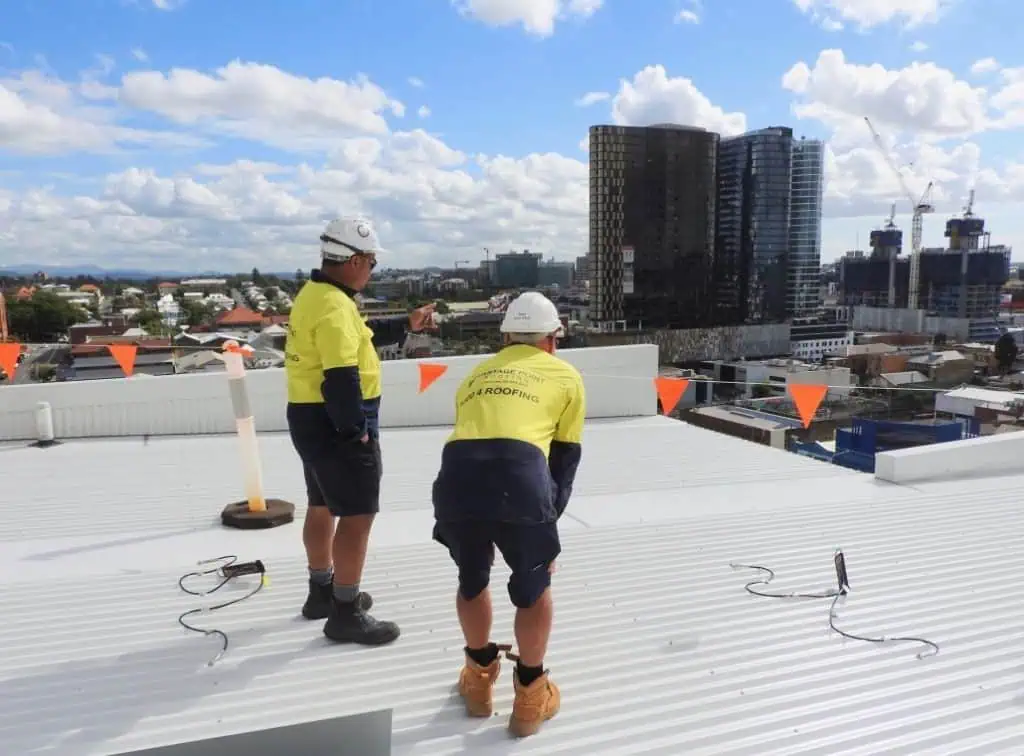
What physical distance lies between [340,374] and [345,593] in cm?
88

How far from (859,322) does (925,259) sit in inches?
505

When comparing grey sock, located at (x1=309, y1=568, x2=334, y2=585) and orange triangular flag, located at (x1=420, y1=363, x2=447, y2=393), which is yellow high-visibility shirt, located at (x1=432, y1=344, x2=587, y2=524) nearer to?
grey sock, located at (x1=309, y1=568, x2=334, y2=585)

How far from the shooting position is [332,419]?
2.65 m

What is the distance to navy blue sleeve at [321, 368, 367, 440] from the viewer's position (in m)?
2.63

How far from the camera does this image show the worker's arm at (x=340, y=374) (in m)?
2.63

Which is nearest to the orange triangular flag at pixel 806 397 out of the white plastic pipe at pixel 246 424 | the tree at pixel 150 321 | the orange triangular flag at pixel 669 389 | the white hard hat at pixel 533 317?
the orange triangular flag at pixel 669 389

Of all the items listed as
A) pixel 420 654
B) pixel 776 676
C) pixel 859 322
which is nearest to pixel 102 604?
pixel 420 654

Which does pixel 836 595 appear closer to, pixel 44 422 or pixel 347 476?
pixel 347 476

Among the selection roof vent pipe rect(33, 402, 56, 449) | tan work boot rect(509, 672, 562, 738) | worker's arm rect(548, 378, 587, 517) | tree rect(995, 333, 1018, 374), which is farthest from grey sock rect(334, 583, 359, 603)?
tree rect(995, 333, 1018, 374)

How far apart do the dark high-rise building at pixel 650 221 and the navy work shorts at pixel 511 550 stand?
2532 inches

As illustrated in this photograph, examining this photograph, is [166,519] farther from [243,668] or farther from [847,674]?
[847,674]

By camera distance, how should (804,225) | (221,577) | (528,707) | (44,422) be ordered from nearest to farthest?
1. (528,707)
2. (221,577)
3. (44,422)
4. (804,225)

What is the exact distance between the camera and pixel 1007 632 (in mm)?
2980

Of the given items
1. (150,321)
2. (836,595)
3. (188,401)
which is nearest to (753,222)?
(150,321)
